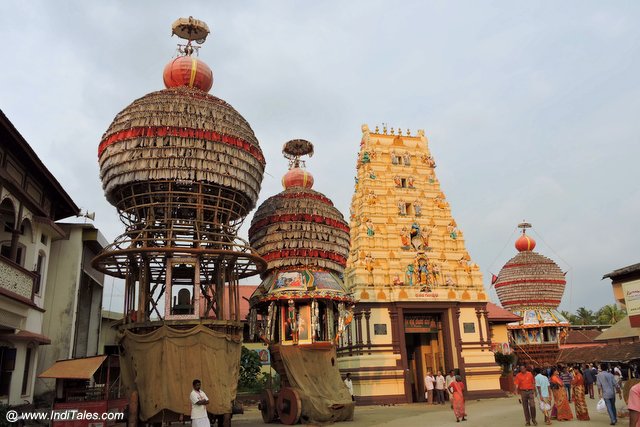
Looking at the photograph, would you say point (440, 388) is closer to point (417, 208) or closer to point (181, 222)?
point (417, 208)

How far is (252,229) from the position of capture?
2414 cm

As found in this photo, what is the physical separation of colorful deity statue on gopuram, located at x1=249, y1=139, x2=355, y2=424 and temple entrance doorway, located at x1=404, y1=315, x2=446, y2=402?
7877 mm

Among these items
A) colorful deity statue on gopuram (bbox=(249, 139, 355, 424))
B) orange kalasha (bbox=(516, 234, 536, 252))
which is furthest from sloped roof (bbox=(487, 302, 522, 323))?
colorful deity statue on gopuram (bbox=(249, 139, 355, 424))

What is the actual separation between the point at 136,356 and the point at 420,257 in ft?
61.0

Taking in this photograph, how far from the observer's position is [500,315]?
4244 centimetres

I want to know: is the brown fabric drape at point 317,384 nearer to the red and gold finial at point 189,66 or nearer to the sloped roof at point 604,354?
the red and gold finial at point 189,66

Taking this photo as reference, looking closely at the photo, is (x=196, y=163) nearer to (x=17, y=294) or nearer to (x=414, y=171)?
(x=17, y=294)

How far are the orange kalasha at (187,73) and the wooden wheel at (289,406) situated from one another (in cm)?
1107

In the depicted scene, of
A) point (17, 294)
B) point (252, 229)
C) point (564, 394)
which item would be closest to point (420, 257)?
point (252, 229)

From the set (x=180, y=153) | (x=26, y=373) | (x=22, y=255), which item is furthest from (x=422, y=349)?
(x=22, y=255)

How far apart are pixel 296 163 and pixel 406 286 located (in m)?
9.00

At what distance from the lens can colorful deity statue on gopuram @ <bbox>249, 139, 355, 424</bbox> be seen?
18344 mm

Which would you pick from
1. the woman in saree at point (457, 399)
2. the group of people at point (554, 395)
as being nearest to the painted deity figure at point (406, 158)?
the group of people at point (554, 395)

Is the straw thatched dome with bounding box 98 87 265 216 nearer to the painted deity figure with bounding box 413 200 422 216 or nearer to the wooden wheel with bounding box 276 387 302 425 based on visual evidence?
the wooden wheel with bounding box 276 387 302 425
